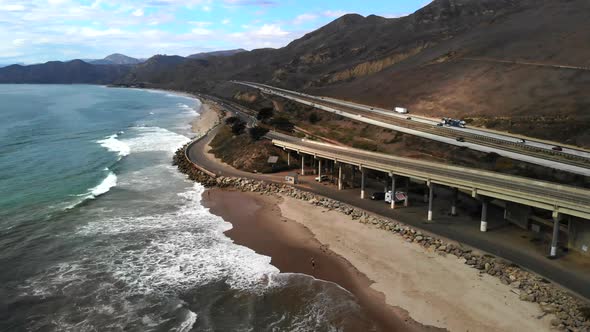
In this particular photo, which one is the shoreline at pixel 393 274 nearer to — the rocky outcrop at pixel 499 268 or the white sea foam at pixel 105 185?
the rocky outcrop at pixel 499 268

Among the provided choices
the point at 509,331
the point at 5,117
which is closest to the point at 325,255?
the point at 509,331

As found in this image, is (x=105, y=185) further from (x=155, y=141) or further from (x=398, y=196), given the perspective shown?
(x=155, y=141)

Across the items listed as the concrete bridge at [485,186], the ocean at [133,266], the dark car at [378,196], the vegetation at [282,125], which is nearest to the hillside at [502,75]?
the concrete bridge at [485,186]

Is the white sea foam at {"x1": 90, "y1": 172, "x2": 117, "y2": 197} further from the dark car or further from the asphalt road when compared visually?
the dark car

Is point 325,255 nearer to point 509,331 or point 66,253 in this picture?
point 509,331

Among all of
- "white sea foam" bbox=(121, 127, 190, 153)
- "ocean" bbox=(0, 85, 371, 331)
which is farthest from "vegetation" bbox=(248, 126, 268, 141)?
"white sea foam" bbox=(121, 127, 190, 153)

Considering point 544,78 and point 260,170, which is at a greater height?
point 544,78
